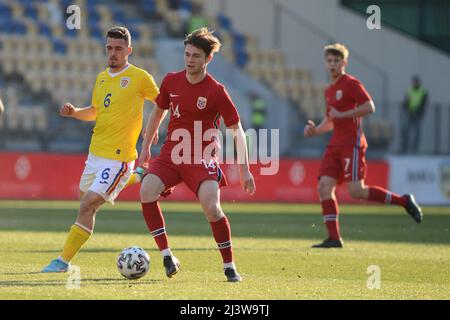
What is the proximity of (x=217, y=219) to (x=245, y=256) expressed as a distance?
8.61ft

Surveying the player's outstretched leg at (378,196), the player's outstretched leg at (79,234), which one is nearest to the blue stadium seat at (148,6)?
the player's outstretched leg at (378,196)


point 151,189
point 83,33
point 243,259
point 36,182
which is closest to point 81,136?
point 36,182

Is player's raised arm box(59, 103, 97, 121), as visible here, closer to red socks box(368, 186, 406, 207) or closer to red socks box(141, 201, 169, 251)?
red socks box(141, 201, 169, 251)

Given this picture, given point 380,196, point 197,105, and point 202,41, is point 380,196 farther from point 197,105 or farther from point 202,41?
point 202,41

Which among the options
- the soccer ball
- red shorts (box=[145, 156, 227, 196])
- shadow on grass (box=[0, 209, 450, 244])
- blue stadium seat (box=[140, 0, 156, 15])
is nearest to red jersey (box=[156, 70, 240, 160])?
red shorts (box=[145, 156, 227, 196])

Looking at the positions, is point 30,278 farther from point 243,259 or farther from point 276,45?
point 276,45

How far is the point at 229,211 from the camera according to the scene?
20.8 m

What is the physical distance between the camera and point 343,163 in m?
13.8

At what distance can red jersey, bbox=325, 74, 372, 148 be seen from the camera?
13.8 meters

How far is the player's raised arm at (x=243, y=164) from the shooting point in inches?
368

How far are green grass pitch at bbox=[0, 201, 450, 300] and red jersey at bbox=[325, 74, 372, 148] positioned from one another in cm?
132

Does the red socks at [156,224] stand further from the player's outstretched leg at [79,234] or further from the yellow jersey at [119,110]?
the yellow jersey at [119,110]

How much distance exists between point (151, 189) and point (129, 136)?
2.87ft

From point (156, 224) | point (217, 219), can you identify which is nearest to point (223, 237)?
point (217, 219)
